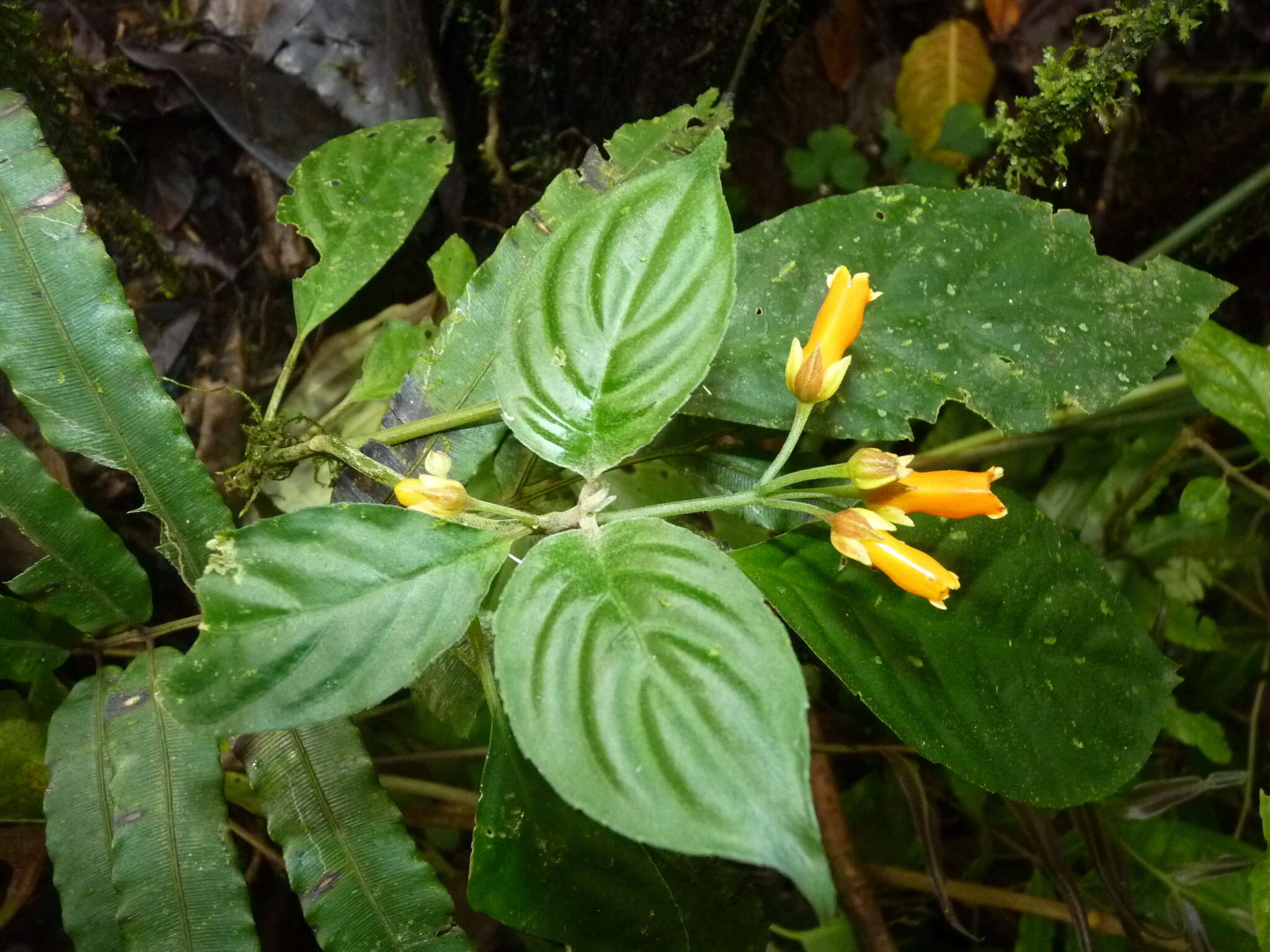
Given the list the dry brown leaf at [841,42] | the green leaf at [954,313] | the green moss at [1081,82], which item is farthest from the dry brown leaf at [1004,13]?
the green leaf at [954,313]

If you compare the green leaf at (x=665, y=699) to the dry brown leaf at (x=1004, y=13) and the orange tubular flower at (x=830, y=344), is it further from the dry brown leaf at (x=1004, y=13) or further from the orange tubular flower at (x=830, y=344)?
the dry brown leaf at (x=1004, y=13)

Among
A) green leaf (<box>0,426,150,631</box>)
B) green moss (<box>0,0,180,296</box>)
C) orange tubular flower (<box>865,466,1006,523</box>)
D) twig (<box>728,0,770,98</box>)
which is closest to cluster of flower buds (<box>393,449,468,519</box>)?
orange tubular flower (<box>865,466,1006,523</box>)

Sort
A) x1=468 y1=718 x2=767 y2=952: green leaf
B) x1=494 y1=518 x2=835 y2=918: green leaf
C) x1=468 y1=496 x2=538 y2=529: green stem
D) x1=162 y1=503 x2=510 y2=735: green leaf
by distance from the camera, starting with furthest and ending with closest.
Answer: x1=468 y1=718 x2=767 y2=952: green leaf → x1=468 y1=496 x2=538 y2=529: green stem → x1=162 y1=503 x2=510 y2=735: green leaf → x1=494 y1=518 x2=835 y2=918: green leaf

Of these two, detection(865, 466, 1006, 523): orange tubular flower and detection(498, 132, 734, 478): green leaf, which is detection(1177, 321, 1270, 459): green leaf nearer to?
detection(865, 466, 1006, 523): orange tubular flower

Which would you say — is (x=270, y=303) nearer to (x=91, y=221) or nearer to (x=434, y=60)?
(x=91, y=221)

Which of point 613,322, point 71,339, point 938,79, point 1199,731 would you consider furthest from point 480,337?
point 938,79

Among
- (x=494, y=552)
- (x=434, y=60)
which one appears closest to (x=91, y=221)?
(x=434, y=60)
